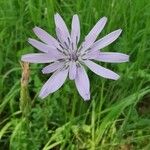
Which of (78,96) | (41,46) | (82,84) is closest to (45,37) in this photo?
(41,46)

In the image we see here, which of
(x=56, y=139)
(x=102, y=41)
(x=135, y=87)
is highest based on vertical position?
(x=102, y=41)

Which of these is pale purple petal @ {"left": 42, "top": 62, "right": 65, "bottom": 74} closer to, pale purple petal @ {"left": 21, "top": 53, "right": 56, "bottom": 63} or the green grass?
pale purple petal @ {"left": 21, "top": 53, "right": 56, "bottom": 63}

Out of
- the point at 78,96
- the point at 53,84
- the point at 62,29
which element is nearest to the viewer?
the point at 53,84

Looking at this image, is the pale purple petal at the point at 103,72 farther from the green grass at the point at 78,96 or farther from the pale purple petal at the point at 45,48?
the green grass at the point at 78,96

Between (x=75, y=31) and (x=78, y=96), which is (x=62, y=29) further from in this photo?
(x=78, y=96)

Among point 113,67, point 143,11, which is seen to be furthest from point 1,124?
point 143,11

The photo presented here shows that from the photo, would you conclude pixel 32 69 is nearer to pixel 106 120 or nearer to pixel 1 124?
pixel 1 124
